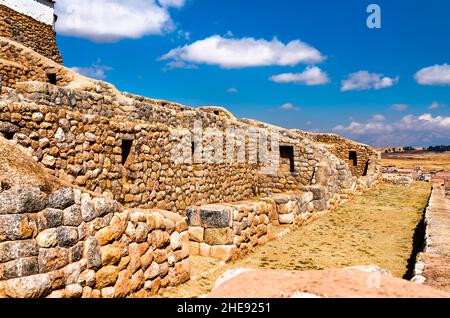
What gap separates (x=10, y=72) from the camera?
9.77 meters

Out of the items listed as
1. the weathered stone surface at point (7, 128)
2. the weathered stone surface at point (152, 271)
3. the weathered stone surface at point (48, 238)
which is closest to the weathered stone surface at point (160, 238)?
the weathered stone surface at point (152, 271)

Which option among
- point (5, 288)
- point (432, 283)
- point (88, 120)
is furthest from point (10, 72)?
point (432, 283)

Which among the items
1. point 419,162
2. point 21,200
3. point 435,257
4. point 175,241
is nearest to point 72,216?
point 21,200

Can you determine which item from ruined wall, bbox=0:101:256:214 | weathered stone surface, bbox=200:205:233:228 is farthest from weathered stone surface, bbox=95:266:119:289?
weathered stone surface, bbox=200:205:233:228

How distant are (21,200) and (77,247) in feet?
2.38

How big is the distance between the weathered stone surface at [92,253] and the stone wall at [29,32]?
1484 cm

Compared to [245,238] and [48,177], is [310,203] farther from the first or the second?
[48,177]

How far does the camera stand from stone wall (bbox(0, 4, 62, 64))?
54.0ft

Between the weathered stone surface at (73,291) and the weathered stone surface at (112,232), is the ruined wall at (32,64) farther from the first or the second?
the weathered stone surface at (73,291)

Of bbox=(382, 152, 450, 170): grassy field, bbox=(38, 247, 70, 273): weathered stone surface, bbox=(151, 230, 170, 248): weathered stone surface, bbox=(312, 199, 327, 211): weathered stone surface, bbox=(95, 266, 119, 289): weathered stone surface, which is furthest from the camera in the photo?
bbox=(382, 152, 450, 170): grassy field

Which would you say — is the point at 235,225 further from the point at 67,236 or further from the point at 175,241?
the point at 67,236

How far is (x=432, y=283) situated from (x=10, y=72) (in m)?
9.86

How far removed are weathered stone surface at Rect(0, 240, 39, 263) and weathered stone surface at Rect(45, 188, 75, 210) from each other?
1.21 ft

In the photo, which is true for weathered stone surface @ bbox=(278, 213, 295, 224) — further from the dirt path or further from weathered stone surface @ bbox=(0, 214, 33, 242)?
weathered stone surface @ bbox=(0, 214, 33, 242)
